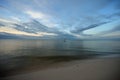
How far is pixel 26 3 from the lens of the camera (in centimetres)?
134

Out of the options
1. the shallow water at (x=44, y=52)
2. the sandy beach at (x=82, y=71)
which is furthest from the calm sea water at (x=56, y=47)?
the sandy beach at (x=82, y=71)

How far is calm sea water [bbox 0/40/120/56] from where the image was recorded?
1.38m

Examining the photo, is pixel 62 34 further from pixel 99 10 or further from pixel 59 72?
pixel 99 10

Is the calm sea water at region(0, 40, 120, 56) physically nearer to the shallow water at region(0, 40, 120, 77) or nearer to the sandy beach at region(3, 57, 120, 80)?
the shallow water at region(0, 40, 120, 77)

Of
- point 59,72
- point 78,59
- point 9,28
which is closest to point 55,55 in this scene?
point 59,72

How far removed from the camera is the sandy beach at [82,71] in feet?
4.62

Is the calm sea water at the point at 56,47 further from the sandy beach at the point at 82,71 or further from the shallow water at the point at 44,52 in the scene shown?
the sandy beach at the point at 82,71

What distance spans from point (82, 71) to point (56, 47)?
48 centimetres

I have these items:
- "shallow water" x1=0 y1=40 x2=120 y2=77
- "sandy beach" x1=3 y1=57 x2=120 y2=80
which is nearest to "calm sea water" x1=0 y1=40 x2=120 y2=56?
"shallow water" x1=0 y1=40 x2=120 y2=77

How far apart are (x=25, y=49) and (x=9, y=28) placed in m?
0.31

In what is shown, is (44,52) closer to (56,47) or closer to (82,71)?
(56,47)

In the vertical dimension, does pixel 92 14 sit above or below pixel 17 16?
above

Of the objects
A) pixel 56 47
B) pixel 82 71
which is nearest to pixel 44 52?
pixel 56 47

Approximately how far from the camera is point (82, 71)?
1.56m
